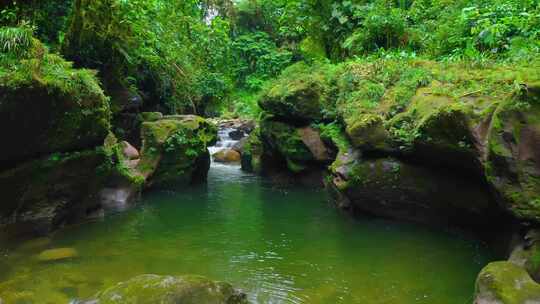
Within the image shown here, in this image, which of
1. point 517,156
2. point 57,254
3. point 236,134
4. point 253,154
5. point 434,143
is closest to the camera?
point 517,156

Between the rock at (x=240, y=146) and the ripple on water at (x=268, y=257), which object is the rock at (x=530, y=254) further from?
the rock at (x=240, y=146)

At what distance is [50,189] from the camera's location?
8.82m

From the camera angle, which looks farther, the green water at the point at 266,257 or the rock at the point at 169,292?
the green water at the point at 266,257

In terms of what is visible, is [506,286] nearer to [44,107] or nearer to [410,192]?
[410,192]

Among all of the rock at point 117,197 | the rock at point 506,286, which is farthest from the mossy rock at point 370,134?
the rock at point 117,197

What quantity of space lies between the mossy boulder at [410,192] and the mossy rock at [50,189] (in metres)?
5.30

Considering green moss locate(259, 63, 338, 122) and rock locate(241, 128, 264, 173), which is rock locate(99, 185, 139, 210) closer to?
green moss locate(259, 63, 338, 122)

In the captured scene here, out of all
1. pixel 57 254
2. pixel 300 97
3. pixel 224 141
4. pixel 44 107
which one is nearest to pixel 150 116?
pixel 300 97

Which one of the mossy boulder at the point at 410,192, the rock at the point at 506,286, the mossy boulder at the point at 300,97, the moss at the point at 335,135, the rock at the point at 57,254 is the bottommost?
the rock at the point at 57,254

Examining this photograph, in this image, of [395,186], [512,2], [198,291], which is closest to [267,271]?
[198,291]

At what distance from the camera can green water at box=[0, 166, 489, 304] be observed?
20.8 ft

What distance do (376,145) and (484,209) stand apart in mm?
2394

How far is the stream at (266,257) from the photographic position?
6332 millimetres

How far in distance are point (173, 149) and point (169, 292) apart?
9.30 m
